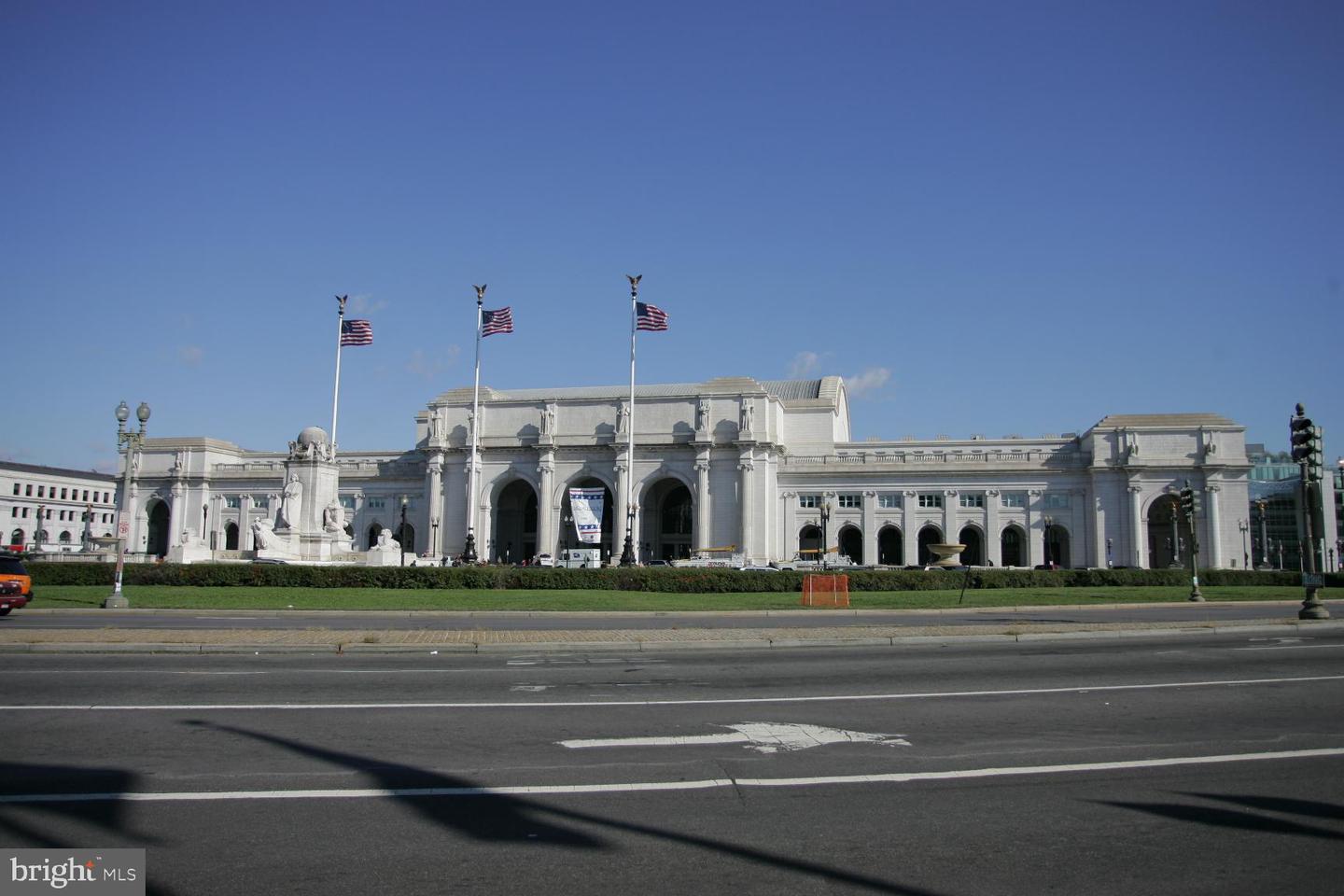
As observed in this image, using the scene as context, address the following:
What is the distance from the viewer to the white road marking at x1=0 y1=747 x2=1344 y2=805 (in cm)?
730

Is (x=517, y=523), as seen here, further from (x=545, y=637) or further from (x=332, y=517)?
(x=545, y=637)

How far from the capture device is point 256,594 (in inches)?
1352

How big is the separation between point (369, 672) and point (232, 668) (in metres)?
2.38

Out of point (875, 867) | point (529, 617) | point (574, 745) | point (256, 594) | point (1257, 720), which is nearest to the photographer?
point (875, 867)

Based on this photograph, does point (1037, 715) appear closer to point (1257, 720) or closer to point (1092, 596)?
point (1257, 720)

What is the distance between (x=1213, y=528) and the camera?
8350cm

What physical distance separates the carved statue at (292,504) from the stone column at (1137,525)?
69.5 metres

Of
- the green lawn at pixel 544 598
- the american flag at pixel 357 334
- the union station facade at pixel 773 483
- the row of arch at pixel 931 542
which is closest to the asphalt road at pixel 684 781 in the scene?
the green lawn at pixel 544 598

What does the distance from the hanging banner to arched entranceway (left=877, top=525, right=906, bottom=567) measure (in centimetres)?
3346

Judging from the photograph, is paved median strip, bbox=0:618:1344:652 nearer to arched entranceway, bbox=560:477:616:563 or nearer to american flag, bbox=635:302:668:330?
american flag, bbox=635:302:668:330

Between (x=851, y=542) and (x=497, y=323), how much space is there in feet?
150

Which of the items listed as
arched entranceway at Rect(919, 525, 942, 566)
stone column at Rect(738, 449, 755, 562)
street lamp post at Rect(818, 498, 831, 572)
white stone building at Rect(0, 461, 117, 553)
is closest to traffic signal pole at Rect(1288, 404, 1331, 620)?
street lamp post at Rect(818, 498, 831, 572)

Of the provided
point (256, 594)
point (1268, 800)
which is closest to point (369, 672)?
point (1268, 800)

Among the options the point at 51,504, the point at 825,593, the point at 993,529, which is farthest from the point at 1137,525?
the point at 51,504
